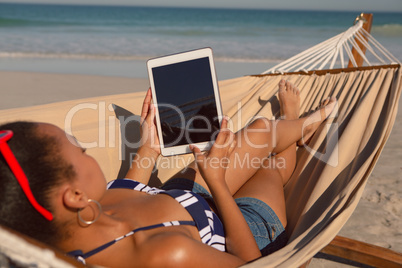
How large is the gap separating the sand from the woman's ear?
1134 mm

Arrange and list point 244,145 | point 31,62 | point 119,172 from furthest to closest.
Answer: point 31,62, point 119,172, point 244,145

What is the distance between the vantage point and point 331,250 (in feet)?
4.78

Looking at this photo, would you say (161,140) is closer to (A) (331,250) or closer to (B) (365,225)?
(A) (331,250)

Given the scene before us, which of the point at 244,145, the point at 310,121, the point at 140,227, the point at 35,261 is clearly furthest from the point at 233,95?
the point at 35,261

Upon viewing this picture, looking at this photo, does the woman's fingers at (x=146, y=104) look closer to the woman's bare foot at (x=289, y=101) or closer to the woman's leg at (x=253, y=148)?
the woman's leg at (x=253, y=148)

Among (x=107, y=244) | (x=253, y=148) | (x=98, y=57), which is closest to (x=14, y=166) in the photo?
(x=107, y=244)

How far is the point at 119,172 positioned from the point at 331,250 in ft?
2.77

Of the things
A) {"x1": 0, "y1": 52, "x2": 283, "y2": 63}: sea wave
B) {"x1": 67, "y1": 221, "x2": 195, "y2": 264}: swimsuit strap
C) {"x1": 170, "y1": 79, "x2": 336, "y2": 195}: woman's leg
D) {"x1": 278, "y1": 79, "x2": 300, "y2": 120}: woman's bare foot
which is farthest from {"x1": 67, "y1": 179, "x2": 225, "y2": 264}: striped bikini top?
{"x1": 0, "y1": 52, "x2": 283, "y2": 63}: sea wave

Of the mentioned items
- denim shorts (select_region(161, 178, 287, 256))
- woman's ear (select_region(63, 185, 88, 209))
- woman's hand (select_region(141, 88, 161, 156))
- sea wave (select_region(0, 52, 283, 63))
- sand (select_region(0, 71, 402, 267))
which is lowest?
sea wave (select_region(0, 52, 283, 63))

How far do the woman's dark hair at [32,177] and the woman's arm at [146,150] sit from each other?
1.78 feet

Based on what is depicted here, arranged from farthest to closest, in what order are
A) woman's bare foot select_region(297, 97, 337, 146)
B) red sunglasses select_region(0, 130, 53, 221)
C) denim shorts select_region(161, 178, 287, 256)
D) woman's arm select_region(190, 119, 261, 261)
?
woman's bare foot select_region(297, 97, 337, 146)
denim shorts select_region(161, 178, 287, 256)
woman's arm select_region(190, 119, 261, 261)
red sunglasses select_region(0, 130, 53, 221)

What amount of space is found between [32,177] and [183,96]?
720mm

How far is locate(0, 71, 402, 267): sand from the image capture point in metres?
1.92

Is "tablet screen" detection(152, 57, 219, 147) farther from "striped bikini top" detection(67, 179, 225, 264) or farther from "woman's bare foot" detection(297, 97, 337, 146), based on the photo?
"woman's bare foot" detection(297, 97, 337, 146)
